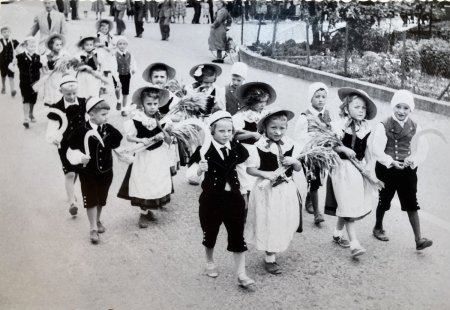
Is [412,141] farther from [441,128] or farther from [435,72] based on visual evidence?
[435,72]

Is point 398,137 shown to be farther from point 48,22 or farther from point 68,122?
point 48,22

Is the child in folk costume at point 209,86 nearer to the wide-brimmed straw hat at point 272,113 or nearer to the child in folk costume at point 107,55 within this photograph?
the wide-brimmed straw hat at point 272,113

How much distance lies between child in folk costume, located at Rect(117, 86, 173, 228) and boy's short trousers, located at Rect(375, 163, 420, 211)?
1.79m

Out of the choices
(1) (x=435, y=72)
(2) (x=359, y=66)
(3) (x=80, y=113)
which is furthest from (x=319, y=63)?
(3) (x=80, y=113)

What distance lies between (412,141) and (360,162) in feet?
1.40

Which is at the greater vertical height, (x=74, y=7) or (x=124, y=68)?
(x=74, y=7)

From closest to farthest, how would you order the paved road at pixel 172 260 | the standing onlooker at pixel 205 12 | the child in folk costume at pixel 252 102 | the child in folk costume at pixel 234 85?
the paved road at pixel 172 260
the child in folk costume at pixel 252 102
the child in folk costume at pixel 234 85
the standing onlooker at pixel 205 12

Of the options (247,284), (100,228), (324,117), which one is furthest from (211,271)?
(324,117)

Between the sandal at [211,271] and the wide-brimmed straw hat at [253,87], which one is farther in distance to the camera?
the wide-brimmed straw hat at [253,87]

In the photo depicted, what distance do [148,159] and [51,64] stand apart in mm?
2820

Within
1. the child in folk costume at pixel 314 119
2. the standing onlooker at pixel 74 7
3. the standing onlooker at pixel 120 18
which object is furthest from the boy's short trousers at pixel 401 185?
the standing onlooker at pixel 120 18

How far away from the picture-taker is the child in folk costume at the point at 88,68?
634 centimetres

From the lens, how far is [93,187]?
15.6 ft

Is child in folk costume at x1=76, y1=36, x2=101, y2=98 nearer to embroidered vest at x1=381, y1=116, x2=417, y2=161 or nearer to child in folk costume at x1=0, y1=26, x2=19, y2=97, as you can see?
child in folk costume at x1=0, y1=26, x2=19, y2=97
